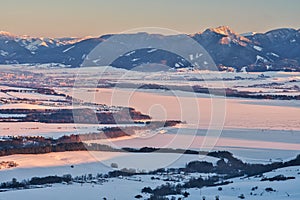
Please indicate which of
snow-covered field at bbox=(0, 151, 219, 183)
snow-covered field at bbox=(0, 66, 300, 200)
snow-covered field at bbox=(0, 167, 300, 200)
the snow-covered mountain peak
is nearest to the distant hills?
the snow-covered mountain peak

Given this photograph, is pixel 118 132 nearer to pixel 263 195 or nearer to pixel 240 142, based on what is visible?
pixel 240 142

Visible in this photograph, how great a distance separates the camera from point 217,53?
86.4 meters

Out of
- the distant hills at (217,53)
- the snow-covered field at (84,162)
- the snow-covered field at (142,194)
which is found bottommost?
the snow-covered field at (142,194)

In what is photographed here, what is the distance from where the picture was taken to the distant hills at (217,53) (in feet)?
259

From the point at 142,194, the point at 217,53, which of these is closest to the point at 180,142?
the point at 142,194

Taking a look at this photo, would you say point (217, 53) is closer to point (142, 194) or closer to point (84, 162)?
point (84, 162)

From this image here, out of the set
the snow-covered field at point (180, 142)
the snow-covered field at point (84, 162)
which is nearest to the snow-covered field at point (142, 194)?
the snow-covered field at point (180, 142)

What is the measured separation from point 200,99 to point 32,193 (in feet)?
86.0

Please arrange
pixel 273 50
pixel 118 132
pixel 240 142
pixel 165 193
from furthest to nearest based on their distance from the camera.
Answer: pixel 273 50 < pixel 118 132 < pixel 240 142 < pixel 165 193

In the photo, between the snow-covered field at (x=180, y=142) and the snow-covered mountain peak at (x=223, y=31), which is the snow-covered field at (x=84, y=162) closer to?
the snow-covered field at (x=180, y=142)

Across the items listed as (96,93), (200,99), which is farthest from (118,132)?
(96,93)

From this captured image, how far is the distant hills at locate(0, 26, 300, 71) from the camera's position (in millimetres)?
78938

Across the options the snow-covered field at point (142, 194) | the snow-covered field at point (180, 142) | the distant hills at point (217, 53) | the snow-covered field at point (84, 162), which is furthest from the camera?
the distant hills at point (217, 53)

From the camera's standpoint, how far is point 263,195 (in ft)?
34.6
